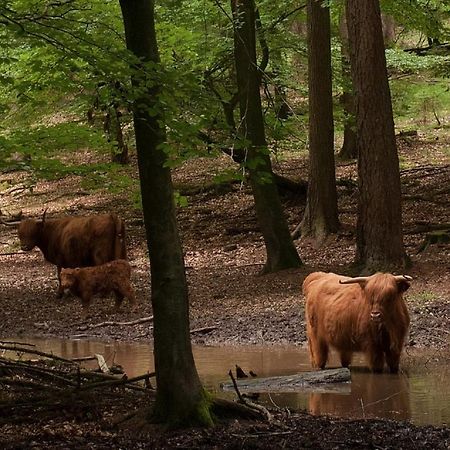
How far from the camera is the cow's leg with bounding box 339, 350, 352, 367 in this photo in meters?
9.81

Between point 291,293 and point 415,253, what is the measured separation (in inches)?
121

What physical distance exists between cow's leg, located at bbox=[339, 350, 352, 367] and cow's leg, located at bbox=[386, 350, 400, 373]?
517 millimetres

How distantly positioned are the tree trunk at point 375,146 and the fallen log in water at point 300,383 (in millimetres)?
5364

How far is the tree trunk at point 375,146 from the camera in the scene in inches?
551

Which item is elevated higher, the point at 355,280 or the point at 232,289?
the point at 355,280

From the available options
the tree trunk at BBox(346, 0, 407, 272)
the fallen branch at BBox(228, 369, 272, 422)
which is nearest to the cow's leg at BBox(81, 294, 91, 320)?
the tree trunk at BBox(346, 0, 407, 272)

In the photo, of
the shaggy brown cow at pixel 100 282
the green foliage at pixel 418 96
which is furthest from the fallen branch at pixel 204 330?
the green foliage at pixel 418 96

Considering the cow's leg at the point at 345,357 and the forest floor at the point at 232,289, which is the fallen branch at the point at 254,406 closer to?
the forest floor at the point at 232,289

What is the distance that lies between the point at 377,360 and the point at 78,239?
30.2 feet

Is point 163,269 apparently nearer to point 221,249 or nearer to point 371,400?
point 371,400

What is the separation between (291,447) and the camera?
5.61 meters

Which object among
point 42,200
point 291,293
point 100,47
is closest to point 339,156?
point 42,200

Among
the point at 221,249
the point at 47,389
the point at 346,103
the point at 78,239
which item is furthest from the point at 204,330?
the point at 346,103

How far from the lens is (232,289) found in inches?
607
